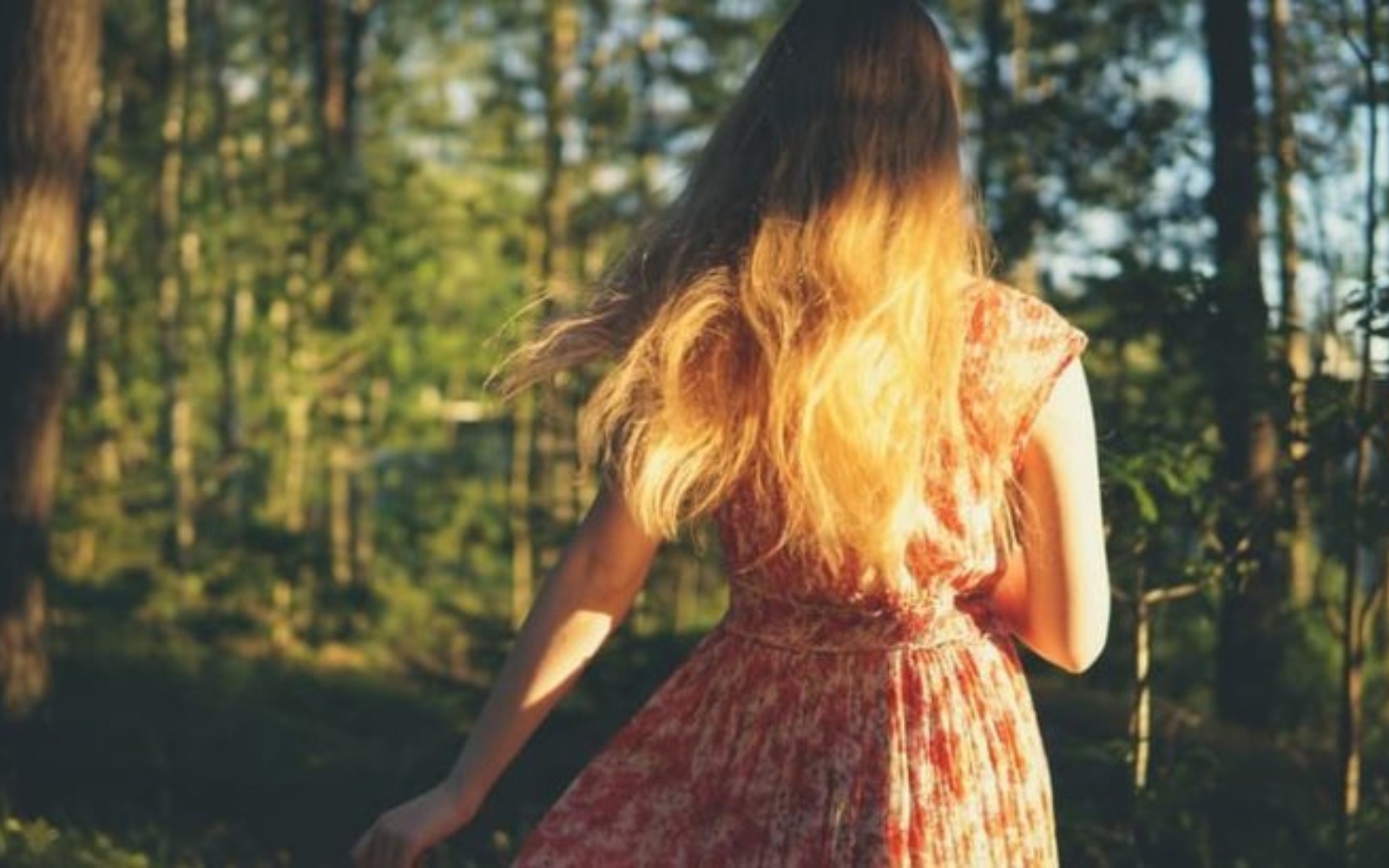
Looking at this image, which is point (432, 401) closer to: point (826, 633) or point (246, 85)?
point (246, 85)

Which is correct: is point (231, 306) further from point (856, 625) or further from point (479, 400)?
point (856, 625)

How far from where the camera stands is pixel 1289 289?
719cm

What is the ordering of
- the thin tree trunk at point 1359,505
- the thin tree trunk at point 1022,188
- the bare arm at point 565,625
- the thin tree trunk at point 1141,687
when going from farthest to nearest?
the thin tree trunk at point 1022,188, the thin tree trunk at point 1359,505, the thin tree trunk at point 1141,687, the bare arm at point 565,625

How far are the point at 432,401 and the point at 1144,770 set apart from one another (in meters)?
10.1

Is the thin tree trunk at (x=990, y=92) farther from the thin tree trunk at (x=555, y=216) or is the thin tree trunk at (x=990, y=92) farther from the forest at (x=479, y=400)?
the thin tree trunk at (x=555, y=216)

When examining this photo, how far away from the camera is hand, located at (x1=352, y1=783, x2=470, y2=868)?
1986 mm

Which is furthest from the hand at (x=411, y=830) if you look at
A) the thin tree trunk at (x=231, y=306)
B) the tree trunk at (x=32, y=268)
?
the thin tree trunk at (x=231, y=306)

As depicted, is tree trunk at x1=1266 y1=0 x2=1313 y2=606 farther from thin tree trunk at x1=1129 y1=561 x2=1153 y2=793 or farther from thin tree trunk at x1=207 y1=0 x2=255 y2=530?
thin tree trunk at x1=207 y1=0 x2=255 y2=530

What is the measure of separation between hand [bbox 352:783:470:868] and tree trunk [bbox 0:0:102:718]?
218 inches

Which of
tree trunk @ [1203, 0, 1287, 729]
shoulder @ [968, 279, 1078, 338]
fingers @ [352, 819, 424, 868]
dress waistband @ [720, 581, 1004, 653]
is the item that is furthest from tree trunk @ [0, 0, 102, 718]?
shoulder @ [968, 279, 1078, 338]

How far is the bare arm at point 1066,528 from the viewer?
1956 millimetres

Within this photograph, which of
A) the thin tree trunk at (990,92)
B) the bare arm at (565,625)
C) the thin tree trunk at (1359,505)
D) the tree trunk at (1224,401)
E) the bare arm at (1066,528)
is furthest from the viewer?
the thin tree trunk at (990,92)

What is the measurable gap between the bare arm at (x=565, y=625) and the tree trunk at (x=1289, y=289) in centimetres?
267

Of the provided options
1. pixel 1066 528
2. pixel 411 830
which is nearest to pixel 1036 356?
pixel 1066 528
